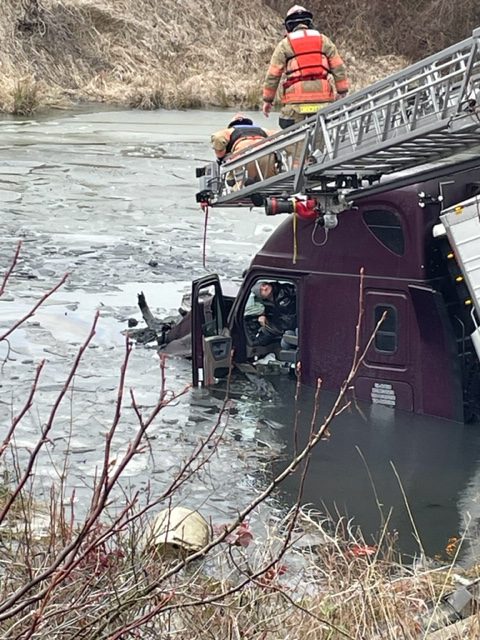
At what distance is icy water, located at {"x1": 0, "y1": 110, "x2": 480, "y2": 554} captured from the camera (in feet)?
28.6

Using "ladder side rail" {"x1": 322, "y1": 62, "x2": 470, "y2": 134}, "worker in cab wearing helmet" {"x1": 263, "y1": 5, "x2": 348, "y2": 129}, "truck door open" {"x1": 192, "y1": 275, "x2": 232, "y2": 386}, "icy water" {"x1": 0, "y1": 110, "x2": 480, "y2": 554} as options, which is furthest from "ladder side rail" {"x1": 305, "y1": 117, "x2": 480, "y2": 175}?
"icy water" {"x1": 0, "y1": 110, "x2": 480, "y2": 554}

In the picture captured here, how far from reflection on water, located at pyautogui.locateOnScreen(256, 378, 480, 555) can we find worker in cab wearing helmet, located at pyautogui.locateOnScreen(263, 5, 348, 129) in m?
2.81

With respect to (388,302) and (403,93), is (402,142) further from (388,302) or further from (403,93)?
(388,302)

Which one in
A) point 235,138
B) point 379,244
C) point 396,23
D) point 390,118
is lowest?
point 379,244

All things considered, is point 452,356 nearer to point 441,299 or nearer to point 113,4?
point 441,299

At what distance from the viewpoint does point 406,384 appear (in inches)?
375

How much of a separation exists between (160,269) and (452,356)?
7.78m

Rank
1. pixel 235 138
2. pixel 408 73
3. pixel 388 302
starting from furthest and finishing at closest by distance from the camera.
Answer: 1. pixel 235 138
2. pixel 388 302
3. pixel 408 73

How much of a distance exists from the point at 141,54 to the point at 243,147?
31.6 m

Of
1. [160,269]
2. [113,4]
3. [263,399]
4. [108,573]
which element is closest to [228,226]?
[160,269]

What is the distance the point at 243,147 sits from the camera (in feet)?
35.0

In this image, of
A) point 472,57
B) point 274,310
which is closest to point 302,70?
point 274,310

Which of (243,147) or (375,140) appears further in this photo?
(243,147)

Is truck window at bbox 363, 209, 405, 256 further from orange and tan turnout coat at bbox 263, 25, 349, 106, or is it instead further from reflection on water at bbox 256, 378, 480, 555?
orange and tan turnout coat at bbox 263, 25, 349, 106
